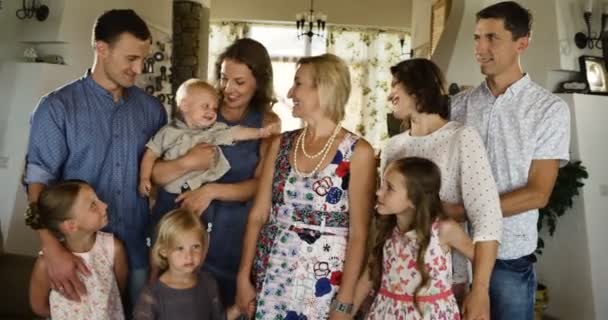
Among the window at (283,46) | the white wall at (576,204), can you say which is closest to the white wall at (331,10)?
the window at (283,46)

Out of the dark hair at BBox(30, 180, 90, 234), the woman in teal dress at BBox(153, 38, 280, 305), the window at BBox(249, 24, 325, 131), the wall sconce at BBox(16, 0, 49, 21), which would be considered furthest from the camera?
the window at BBox(249, 24, 325, 131)

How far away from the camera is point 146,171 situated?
2.29 meters

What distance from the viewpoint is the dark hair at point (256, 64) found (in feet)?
7.72

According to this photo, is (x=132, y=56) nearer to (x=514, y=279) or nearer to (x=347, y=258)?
(x=347, y=258)

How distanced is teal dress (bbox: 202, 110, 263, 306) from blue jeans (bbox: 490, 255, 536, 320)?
35.7 inches

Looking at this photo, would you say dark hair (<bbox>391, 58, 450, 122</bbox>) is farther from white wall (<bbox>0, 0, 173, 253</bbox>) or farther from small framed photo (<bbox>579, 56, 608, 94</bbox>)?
white wall (<bbox>0, 0, 173, 253</bbox>)

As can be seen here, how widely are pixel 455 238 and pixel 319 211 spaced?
1.37 ft

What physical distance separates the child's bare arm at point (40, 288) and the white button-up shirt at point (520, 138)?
1516mm

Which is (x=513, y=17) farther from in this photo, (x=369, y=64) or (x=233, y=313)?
(x=369, y=64)

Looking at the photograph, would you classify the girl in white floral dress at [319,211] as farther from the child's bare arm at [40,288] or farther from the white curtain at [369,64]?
the white curtain at [369,64]

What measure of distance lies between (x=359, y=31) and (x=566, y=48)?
20.4ft

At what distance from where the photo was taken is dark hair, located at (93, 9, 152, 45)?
2273 mm

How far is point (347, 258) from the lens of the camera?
6.60 feet

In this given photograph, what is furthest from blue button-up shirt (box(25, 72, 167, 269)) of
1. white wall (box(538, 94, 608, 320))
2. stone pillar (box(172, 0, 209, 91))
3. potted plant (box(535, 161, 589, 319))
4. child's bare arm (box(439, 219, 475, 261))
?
stone pillar (box(172, 0, 209, 91))
